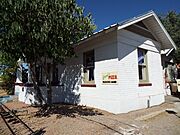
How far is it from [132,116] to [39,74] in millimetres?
9568

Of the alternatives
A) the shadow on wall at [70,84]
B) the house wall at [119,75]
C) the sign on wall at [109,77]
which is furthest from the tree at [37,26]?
the shadow on wall at [70,84]

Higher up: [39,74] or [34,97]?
[39,74]

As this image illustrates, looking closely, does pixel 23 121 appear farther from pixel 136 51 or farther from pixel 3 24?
pixel 136 51

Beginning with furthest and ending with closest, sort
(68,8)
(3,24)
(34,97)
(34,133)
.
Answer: (34,97) → (68,8) → (3,24) → (34,133)

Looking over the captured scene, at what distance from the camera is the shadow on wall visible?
1242cm

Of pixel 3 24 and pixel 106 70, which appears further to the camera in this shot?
pixel 106 70

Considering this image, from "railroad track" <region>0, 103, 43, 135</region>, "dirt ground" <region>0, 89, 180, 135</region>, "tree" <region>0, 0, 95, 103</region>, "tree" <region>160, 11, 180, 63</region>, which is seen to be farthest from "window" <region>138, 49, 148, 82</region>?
"tree" <region>160, 11, 180, 63</region>

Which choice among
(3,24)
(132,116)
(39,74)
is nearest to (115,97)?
(132,116)

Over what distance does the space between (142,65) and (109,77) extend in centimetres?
274

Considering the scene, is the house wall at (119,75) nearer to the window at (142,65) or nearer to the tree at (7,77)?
the window at (142,65)

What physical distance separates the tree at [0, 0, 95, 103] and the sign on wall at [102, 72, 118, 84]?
2496mm

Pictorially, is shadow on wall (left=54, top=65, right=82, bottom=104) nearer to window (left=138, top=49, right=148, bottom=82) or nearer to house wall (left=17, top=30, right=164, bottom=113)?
house wall (left=17, top=30, right=164, bottom=113)

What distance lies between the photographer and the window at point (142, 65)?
38.4 ft

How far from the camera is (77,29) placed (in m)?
9.09
